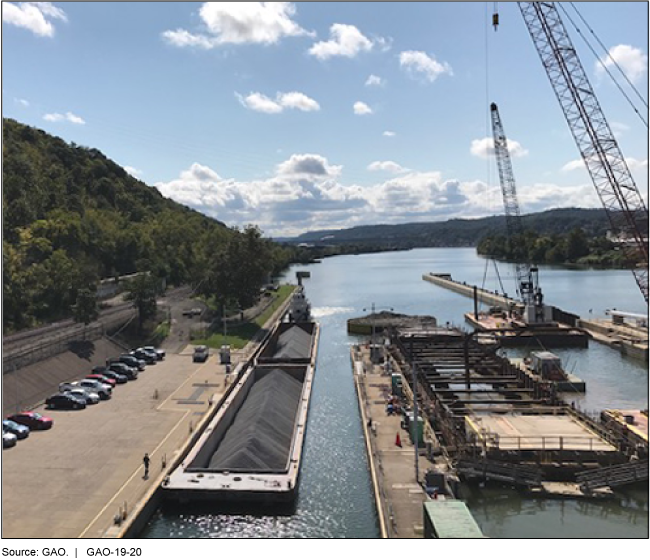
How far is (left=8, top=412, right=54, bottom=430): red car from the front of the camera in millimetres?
25516

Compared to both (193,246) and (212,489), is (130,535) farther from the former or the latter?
(193,246)

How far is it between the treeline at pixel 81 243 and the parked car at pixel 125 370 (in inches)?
234

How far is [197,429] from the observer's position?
997 inches

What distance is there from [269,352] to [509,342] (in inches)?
933

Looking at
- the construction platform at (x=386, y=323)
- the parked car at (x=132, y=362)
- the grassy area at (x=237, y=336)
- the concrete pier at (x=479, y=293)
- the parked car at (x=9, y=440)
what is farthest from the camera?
the concrete pier at (x=479, y=293)

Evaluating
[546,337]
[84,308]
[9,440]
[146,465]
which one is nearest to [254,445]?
[146,465]

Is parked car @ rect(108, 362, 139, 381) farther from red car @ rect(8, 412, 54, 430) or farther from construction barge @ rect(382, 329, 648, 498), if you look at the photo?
construction barge @ rect(382, 329, 648, 498)

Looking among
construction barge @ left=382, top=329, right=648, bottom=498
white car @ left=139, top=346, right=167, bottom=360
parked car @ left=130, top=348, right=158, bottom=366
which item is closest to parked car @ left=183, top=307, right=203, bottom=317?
white car @ left=139, top=346, right=167, bottom=360

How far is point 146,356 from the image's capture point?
41.1 m

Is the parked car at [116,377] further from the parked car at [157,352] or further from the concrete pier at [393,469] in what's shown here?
the concrete pier at [393,469]

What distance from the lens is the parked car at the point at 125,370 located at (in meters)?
35.9

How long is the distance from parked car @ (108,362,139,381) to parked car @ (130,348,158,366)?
3.91 m

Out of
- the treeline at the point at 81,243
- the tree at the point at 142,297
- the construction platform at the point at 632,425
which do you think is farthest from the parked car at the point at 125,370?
the construction platform at the point at 632,425

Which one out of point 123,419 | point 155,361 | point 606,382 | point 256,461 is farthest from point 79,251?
point 606,382
